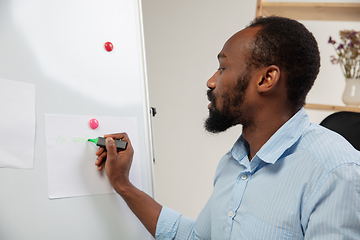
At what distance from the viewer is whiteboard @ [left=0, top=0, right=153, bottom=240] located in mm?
744

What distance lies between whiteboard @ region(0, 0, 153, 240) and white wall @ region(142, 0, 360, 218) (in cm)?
98

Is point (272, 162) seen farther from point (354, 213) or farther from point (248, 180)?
point (354, 213)

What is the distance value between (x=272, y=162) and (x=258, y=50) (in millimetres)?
296

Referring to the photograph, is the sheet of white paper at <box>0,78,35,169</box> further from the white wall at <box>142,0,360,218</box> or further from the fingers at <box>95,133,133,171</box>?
the white wall at <box>142,0,360,218</box>

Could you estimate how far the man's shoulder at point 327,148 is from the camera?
68cm

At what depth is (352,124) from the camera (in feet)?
3.84

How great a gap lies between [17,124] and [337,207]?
72 cm

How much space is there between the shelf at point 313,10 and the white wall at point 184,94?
0.31 metres

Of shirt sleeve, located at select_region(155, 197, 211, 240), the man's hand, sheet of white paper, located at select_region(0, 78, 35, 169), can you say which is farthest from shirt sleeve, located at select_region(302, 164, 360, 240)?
sheet of white paper, located at select_region(0, 78, 35, 169)

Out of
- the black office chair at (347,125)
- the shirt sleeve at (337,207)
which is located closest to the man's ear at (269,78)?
the shirt sleeve at (337,207)

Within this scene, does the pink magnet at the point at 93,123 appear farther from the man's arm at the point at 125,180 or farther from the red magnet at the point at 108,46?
the red magnet at the point at 108,46

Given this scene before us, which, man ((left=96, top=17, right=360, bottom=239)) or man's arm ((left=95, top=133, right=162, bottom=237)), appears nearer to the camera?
man ((left=96, top=17, right=360, bottom=239))

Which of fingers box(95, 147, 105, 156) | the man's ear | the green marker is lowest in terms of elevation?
fingers box(95, 147, 105, 156)

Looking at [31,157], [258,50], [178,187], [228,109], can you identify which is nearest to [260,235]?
[228,109]
